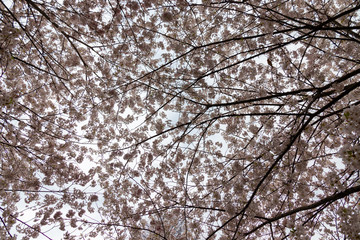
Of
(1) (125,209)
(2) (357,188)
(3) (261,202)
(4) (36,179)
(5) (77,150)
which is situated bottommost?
(2) (357,188)

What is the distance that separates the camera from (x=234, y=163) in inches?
187

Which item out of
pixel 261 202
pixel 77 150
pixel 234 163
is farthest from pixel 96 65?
pixel 261 202

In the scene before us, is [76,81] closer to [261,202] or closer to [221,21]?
[221,21]

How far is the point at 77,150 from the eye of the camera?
6453mm

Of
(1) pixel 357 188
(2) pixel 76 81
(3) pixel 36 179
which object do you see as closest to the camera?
(1) pixel 357 188

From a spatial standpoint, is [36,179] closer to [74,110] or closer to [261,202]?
[74,110]

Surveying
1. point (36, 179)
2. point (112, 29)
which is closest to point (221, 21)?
point (112, 29)

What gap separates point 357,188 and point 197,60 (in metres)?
4.24

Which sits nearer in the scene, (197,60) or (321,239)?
(197,60)

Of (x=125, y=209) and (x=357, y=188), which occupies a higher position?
(x=125, y=209)

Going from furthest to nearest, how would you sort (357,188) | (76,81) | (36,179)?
(76,81) < (36,179) < (357,188)

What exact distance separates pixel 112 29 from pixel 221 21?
9.44 feet

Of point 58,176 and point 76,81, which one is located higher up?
point 76,81

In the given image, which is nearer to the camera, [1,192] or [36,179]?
[1,192]
